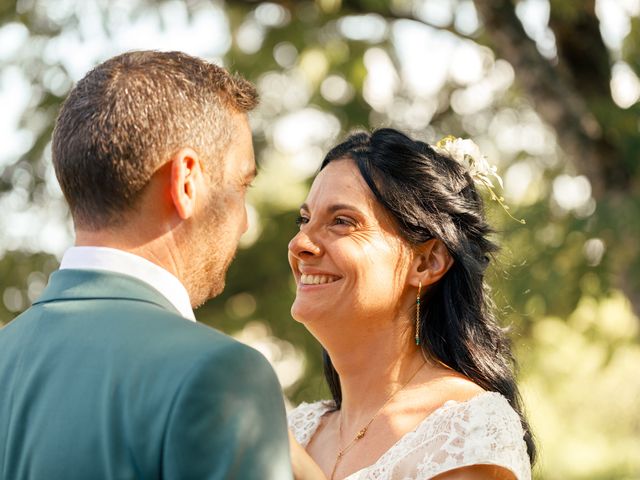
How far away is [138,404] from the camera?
80.3 inches

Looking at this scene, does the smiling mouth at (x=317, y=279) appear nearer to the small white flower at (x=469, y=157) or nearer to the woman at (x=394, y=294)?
the woman at (x=394, y=294)

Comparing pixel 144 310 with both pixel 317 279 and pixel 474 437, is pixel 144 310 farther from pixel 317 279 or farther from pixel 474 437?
pixel 317 279

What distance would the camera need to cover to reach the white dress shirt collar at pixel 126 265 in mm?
2305

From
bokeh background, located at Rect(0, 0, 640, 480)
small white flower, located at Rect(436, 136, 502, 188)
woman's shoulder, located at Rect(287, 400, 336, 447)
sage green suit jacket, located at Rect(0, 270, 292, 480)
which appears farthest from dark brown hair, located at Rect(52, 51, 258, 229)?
bokeh background, located at Rect(0, 0, 640, 480)

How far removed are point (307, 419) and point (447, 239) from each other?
1009 mm

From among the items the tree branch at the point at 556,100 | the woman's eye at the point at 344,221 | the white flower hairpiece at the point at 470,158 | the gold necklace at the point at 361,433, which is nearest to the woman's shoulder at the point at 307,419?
the gold necklace at the point at 361,433

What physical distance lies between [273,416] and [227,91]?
828mm

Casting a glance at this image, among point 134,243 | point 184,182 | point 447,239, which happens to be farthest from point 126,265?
point 447,239

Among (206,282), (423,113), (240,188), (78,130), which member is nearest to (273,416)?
(206,282)

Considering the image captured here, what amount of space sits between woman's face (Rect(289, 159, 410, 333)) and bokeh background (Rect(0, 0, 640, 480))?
9.34ft

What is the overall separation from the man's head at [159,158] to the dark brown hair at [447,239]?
1572 millimetres

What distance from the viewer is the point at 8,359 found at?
2285mm

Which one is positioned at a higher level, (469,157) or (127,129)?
(127,129)

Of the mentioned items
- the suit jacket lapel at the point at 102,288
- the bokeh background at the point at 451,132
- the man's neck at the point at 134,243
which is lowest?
the bokeh background at the point at 451,132
